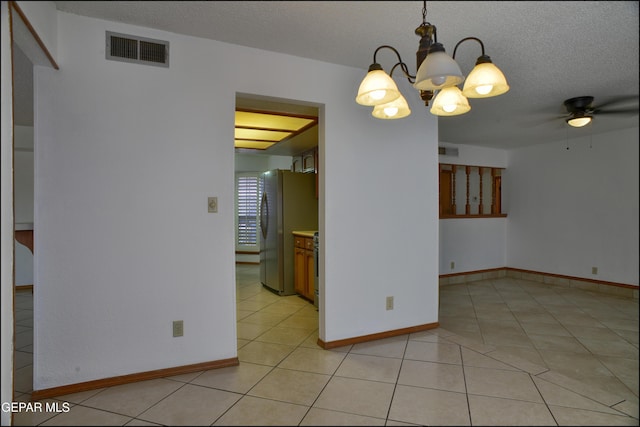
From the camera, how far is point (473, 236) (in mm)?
5977

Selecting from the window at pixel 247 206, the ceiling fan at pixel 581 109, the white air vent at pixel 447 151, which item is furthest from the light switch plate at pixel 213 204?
the window at pixel 247 206

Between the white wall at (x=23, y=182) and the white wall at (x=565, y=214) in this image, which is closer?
the white wall at (x=565, y=214)

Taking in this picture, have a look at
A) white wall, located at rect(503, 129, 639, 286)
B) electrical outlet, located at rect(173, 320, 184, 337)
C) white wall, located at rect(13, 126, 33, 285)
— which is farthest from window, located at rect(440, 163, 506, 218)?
white wall, located at rect(13, 126, 33, 285)

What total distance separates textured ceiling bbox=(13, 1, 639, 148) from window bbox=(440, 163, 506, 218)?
266 cm

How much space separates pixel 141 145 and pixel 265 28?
3.70ft

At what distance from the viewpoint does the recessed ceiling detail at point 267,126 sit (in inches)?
149

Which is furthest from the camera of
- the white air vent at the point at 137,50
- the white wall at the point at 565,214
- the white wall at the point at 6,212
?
the white wall at the point at 565,214

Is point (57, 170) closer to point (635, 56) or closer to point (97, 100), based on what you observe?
point (97, 100)

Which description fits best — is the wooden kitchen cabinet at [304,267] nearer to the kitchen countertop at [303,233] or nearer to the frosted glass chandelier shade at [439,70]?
the kitchen countertop at [303,233]

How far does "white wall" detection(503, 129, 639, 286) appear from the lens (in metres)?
4.03

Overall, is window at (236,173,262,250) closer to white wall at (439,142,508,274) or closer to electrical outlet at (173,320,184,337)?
white wall at (439,142,508,274)

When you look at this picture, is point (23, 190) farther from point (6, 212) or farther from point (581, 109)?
point (581, 109)

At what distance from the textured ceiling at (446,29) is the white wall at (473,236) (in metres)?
2.74

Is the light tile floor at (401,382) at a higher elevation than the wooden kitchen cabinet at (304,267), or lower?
lower
